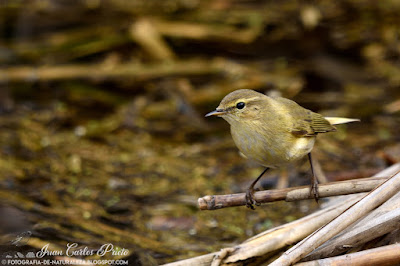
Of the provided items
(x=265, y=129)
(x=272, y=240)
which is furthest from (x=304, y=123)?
(x=272, y=240)

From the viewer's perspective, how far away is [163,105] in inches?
268

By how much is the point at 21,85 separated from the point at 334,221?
5225mm

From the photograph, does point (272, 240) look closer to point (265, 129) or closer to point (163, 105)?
point (265, 129)

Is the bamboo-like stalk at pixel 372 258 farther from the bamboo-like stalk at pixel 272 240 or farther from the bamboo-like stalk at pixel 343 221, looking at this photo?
the bamboo-like stalk at pixel 272 240

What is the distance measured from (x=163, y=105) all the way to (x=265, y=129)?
3334 millimetres

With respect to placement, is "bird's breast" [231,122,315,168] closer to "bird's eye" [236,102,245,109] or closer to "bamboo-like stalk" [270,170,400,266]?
"bird's eye" [236,102,245,109]

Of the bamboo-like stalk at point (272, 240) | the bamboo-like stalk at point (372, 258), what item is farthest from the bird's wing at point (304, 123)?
the bamboo-like stalk at point (372, 258)

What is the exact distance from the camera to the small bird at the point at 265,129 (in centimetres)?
351

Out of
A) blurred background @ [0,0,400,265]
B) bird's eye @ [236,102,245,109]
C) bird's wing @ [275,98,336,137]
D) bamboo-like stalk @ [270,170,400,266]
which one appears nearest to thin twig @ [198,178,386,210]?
bamboo-like stalk @ [270,170,400,266]

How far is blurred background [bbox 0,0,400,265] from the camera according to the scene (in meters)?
4.60

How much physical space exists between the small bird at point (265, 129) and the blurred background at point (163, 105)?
→ 0.97 meters

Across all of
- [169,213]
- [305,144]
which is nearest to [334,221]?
[305,144]

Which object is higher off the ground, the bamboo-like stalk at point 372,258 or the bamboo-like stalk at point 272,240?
the bamboo-like stalk at point 272,240

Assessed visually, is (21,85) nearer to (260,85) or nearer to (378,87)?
(260,85)
